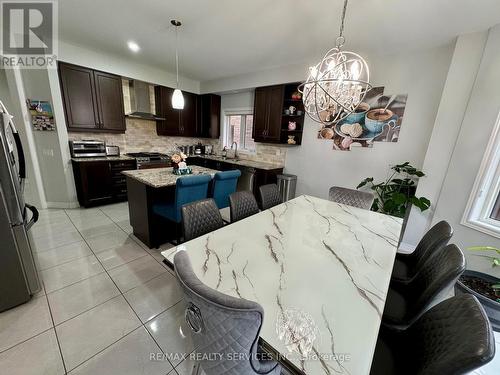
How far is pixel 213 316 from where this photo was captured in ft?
2.28

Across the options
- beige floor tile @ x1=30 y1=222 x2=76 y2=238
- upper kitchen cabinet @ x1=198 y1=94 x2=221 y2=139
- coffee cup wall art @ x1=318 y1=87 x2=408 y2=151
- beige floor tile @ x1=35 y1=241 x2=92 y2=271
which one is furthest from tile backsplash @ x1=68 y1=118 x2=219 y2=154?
coffee cup wall art @ x1=318 y1=87 x2=408 y2=151

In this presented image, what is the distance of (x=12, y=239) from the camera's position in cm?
157

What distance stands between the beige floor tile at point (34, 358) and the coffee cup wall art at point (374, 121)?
11.1 ft

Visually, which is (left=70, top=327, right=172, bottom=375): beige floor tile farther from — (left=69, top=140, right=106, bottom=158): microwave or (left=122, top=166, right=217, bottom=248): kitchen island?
(left=69, top=140, right=106, bottom=158): microwave

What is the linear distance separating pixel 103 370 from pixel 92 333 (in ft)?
1.10

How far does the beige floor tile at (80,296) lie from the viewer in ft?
5.40

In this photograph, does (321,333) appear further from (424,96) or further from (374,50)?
(374,50)

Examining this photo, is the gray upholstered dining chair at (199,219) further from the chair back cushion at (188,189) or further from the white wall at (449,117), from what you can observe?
the white wall at (449,117)

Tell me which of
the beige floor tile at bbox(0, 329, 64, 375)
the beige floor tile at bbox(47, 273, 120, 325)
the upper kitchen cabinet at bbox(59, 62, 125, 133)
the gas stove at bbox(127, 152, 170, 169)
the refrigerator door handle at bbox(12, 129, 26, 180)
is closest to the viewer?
the beige floor tile at bbox(0, 329, 64, 375)

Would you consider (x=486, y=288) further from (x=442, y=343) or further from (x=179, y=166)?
(x=179, y=166)

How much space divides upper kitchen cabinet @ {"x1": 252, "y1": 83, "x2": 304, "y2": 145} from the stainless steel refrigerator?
133 inches

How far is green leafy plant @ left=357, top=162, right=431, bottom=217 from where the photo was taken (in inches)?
101

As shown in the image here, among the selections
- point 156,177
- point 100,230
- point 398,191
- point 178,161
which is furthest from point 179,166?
point 398,191

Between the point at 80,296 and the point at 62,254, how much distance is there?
89 cm
